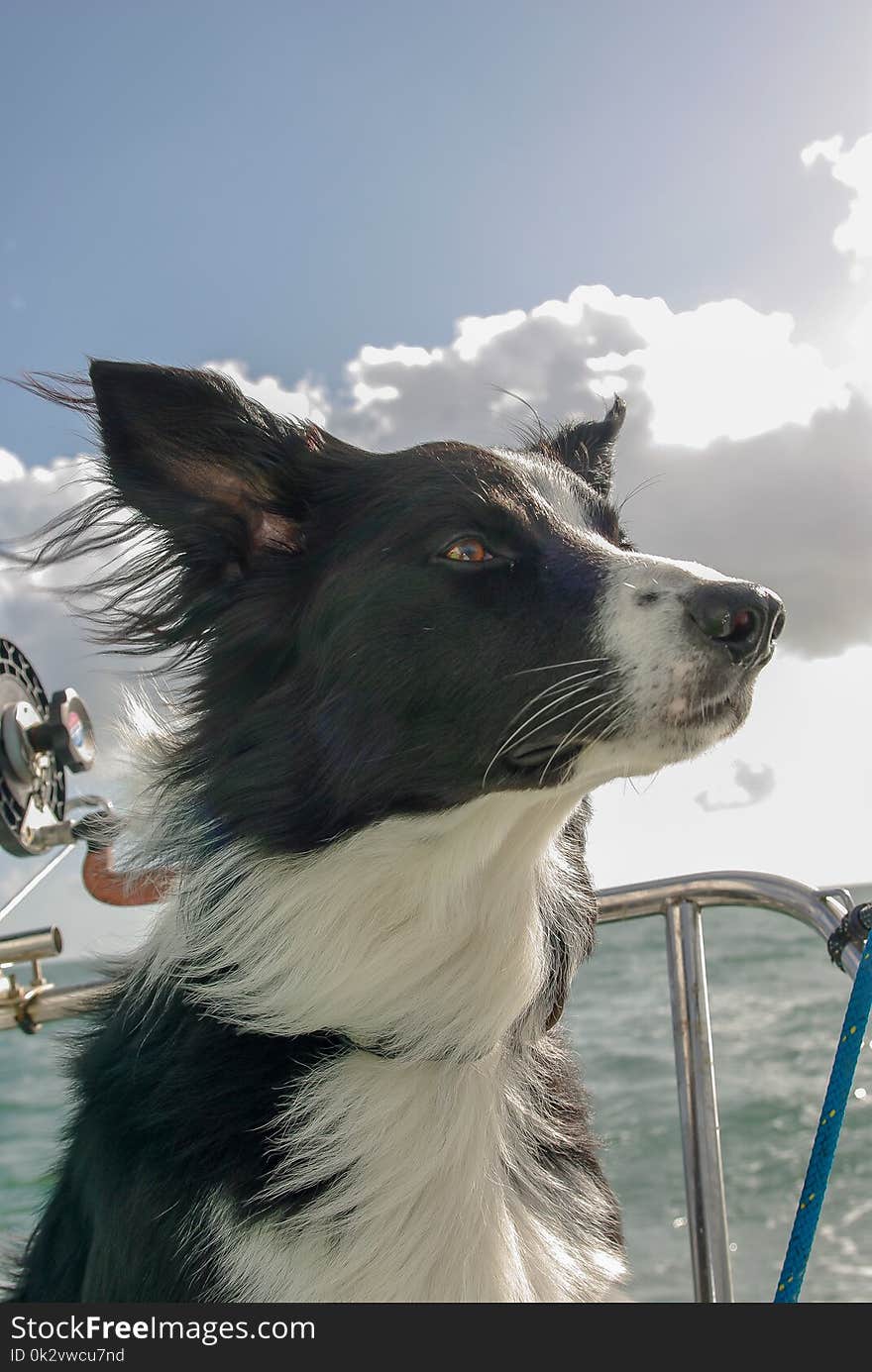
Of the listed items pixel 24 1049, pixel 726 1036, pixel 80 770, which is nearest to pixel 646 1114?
pixel 726 1036

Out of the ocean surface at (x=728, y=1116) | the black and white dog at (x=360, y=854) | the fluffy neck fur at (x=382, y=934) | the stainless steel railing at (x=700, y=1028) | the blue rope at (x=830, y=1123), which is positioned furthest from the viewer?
the ocean surface at (x=728, y=1116)

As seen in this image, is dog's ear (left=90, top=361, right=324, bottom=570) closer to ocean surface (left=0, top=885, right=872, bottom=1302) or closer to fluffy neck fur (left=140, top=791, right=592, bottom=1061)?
fluffy neck fur (left=140, top=791, right=592, bottom=1061)

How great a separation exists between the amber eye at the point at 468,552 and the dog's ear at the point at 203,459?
379 mm

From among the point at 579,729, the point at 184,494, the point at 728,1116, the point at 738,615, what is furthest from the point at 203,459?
the point at 728,1116

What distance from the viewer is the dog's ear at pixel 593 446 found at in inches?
110

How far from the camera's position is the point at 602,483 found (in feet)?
9.18

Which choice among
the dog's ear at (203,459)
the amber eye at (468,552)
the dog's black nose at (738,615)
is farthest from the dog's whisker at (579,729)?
the dog's ear at (203,459)

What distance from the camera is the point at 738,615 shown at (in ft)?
5.99

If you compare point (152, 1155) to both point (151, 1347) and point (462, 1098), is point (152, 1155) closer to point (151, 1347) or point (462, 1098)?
point (151, 1347)

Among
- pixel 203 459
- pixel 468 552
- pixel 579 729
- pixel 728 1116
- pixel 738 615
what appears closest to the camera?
pixel 738 615

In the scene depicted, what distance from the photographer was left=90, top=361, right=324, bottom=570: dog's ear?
6.70 feet

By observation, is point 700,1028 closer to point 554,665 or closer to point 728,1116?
point 554,665

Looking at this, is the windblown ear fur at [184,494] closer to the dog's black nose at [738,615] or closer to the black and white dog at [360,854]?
the black and white dog at [360,854]

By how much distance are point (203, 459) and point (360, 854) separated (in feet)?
2.69
